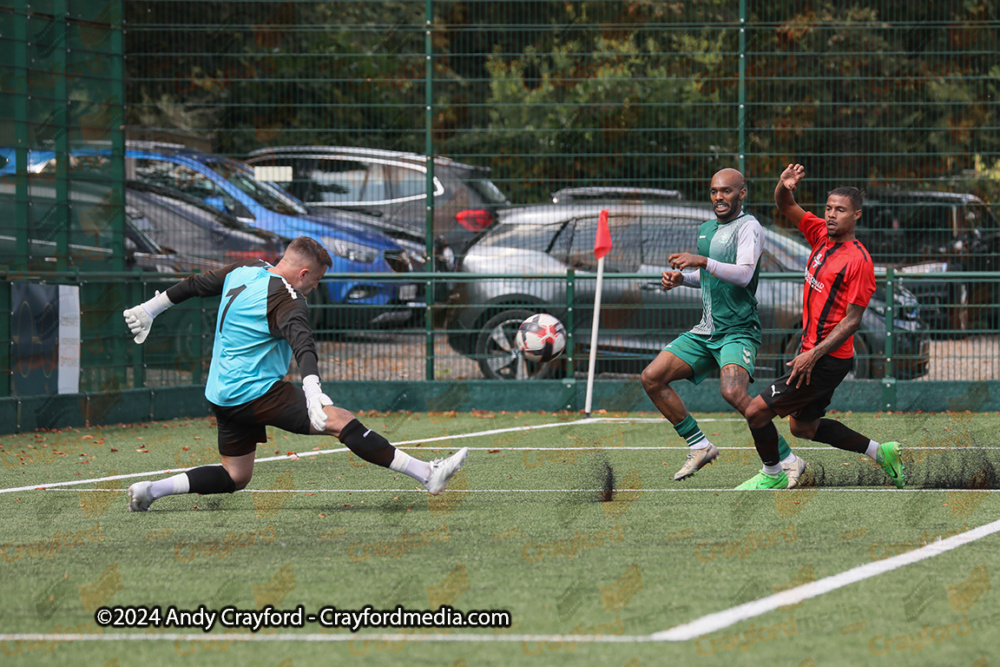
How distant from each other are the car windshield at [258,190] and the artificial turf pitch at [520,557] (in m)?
4.40

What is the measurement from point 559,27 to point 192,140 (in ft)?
13.2

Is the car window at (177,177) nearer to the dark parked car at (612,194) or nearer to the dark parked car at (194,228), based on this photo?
the dark parked car at (194,228)

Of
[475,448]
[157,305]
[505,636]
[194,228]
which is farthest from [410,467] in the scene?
[194,228]

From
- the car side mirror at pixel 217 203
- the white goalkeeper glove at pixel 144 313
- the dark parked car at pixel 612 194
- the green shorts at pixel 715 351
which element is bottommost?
the green shorts at pixel 715 351

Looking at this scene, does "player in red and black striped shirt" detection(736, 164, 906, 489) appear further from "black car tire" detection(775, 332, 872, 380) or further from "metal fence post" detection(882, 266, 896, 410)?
"metal fence post" detection(882, 266, 896, 410)

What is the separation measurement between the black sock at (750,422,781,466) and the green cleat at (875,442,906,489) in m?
0.63

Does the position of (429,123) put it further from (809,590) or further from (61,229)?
(809,590)

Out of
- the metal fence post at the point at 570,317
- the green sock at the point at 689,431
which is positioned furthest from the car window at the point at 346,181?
the green sock at the point at 689,431

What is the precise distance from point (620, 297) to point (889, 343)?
8.75 ft

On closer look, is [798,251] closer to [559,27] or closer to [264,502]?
[559,27]

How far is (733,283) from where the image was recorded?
8141 mm

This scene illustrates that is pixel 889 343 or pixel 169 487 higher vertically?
pixel 889 343

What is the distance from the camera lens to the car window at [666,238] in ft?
43.6

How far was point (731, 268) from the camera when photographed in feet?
26.3
